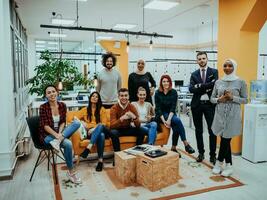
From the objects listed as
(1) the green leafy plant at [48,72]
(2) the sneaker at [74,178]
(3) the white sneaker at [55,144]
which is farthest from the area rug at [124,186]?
(1) the green leafy plant at [48,72]

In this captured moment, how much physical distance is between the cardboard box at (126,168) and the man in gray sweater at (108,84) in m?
1.23

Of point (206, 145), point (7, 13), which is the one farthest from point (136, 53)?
point (7, 13)

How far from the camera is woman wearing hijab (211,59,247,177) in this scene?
140 inches

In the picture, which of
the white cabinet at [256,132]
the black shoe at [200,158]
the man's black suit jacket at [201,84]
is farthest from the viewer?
the black shoe at [200,158]

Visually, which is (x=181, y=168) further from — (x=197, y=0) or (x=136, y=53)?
(x=136, y=53)

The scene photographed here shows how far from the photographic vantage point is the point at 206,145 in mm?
5277

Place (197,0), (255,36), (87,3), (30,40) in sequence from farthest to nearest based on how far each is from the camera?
(30,40) < (87,3) < (197,0) < (255,36)

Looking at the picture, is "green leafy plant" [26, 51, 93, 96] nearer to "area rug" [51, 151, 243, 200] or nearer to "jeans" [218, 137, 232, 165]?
"area rug" [51, 151, 243, 200]

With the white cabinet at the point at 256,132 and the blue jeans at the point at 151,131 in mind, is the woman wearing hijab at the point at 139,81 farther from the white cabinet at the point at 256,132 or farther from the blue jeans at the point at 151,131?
the white cabinet at the point at 256,132

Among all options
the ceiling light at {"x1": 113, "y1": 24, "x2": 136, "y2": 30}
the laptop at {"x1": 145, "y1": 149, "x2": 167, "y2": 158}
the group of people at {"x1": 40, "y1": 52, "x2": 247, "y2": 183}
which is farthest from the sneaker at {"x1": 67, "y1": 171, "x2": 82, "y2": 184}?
the ceiling light at {"x1": 113, "y1": 24, "x2": 136, "y2": 30}

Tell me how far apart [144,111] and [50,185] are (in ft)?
6.36

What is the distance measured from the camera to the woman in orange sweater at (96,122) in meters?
3.85

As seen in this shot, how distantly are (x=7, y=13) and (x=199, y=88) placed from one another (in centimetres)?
315

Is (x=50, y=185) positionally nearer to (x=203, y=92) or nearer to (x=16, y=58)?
(x=203, y=92)
